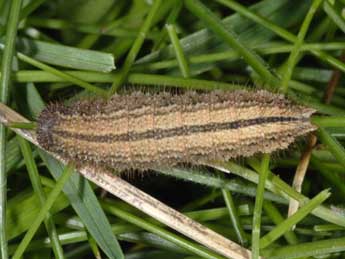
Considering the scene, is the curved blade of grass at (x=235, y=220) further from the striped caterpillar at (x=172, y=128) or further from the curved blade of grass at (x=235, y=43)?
the curved blade of grass at (x=235, y=43)

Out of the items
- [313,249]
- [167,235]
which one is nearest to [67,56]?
[167,235]

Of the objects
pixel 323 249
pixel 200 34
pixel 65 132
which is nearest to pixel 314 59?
pixel 200 34

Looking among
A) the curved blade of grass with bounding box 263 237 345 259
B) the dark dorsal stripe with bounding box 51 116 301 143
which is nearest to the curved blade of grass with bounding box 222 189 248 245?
the curved blade of grass with bounding box 263 237 345 259

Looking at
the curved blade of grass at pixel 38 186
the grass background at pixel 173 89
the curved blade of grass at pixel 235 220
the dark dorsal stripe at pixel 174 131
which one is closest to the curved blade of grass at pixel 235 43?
the grass background at pixel 173 89

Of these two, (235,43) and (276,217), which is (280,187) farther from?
(235,43)

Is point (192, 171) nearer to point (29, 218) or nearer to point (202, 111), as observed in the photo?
point (202, 111)
